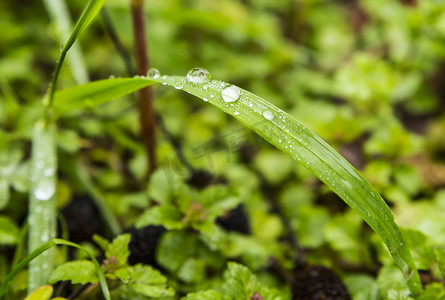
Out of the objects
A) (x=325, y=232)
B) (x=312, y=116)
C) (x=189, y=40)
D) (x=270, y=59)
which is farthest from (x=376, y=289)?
(x=189, y=40)

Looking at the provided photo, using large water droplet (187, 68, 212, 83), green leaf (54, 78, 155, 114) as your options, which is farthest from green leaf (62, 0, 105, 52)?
large water droplet (187, 68, 212, 83)

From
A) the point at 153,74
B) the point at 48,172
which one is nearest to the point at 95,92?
the point at 153,74

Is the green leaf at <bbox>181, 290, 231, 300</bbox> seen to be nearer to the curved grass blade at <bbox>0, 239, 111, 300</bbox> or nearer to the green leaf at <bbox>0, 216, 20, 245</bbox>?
the curved grass blade at <bbox>0, 239, 111, 300</bbox>

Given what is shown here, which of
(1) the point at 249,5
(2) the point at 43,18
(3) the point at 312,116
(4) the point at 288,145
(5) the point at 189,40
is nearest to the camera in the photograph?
(4) the point at 288,145

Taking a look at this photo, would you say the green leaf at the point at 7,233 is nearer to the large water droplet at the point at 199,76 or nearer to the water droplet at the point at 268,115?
the large water droplet at the point at 199,76

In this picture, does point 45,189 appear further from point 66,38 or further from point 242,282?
point 66,38

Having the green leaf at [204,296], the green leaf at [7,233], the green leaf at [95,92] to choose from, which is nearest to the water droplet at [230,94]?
the green leaf at [95,92]

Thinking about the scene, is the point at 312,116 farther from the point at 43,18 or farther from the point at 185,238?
the point at 43,18
